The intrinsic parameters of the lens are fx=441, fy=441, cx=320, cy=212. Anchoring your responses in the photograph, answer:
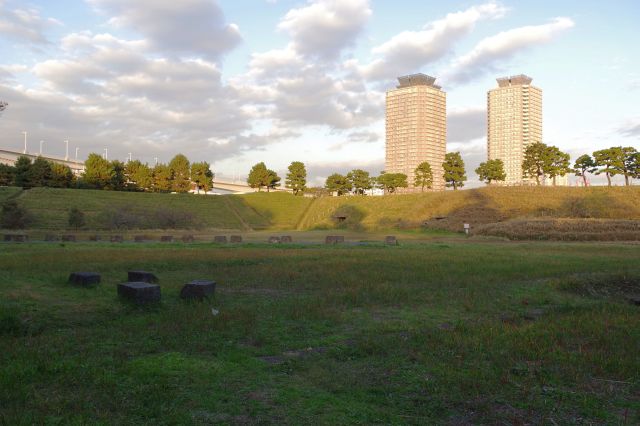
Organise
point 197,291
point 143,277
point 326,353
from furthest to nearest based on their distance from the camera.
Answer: point 143,277
point 197,291
point 326,353

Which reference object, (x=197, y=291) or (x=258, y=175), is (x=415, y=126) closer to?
(x=258, y=175)

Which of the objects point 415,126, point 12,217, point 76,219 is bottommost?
point 76,219

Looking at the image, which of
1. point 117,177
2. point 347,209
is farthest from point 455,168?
point 117,177

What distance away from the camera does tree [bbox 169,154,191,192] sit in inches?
3465

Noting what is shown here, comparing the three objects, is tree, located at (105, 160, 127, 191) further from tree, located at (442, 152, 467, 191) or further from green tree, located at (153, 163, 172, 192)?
tree, located at (442, 152, 467, 191)

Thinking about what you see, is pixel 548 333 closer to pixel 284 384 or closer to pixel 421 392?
pixel 421 392

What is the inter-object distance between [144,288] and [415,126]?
17834cm

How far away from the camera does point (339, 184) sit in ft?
320

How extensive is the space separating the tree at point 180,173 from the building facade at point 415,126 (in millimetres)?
106571

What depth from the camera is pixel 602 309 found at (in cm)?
1037

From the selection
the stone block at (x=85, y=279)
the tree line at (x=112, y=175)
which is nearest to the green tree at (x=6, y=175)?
the tree line at (x=112, y=175)

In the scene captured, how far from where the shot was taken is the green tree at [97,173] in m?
75.9

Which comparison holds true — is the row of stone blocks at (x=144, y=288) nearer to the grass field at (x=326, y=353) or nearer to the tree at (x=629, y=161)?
the grass field at (x=326, y=353)

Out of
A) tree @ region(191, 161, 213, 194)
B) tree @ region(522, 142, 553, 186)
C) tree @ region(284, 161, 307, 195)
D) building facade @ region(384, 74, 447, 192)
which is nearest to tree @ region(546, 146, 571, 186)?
tree @ region(522, 142, 553, 186)
